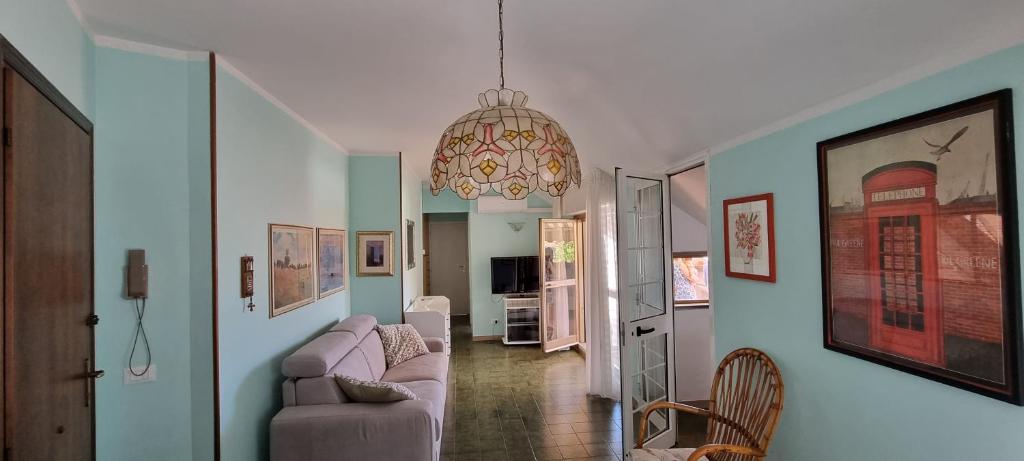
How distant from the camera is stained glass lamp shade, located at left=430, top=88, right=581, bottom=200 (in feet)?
4.29

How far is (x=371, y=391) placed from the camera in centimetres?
273

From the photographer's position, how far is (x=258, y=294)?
8.95 ft

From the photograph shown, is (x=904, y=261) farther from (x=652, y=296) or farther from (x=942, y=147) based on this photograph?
(x=652, y=296)

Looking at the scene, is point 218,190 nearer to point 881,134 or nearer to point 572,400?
point 881,134

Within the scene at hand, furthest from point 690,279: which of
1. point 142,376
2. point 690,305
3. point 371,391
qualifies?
point 142,376

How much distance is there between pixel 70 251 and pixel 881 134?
3.18m

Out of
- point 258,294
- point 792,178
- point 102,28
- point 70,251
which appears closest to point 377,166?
point 258,294

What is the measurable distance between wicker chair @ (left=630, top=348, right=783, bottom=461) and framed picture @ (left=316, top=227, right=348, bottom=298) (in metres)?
2.85

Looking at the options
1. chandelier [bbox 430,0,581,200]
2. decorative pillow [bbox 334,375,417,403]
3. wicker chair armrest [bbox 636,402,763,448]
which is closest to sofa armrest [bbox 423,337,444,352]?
decorative pillow [bbox 334,375,417,403]

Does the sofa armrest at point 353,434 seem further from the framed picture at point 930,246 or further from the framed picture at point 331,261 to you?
the framed picture at point 930,246

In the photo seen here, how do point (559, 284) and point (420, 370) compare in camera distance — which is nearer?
point (420, 370)

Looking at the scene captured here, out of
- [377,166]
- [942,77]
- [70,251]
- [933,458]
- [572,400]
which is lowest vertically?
[572,400]

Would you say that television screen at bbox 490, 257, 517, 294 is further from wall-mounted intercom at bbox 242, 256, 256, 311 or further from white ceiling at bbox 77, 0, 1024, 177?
wall-mounted intercom at bbox 242, 256, 256, 311

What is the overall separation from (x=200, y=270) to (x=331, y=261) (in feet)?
6.33
